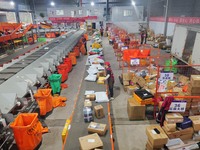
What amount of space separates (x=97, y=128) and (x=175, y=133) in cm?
203

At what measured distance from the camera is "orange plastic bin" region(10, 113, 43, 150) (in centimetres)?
366

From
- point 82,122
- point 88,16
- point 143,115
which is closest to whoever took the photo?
point 82,122

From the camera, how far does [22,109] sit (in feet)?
15.0

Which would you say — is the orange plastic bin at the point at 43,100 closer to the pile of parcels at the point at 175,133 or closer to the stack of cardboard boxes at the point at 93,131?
the stack of cardboard boxes at the point at 93,131

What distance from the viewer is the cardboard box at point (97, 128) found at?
3.25 meters

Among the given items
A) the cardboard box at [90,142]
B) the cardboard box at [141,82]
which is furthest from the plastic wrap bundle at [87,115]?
the cardboard box at [141,82]

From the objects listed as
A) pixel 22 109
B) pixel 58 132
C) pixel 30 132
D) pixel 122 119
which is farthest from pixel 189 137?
pixel 22 109

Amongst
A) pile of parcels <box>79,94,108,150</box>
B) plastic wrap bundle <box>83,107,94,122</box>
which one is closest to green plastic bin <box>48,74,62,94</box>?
pile of parcels <box>79,94,108,150</box>

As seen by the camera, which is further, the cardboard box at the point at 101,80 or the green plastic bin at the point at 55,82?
the green plastic bin at the point at 55,82

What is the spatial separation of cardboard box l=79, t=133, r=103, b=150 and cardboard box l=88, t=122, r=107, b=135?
12cm

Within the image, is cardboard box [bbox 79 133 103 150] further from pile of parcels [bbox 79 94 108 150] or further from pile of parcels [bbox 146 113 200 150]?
pile of parcels [bbox 146 113 200 150]

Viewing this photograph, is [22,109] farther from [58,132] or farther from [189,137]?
[189,137]

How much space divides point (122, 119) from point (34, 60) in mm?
4535

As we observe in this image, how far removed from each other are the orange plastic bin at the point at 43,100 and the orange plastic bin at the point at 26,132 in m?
0.99
